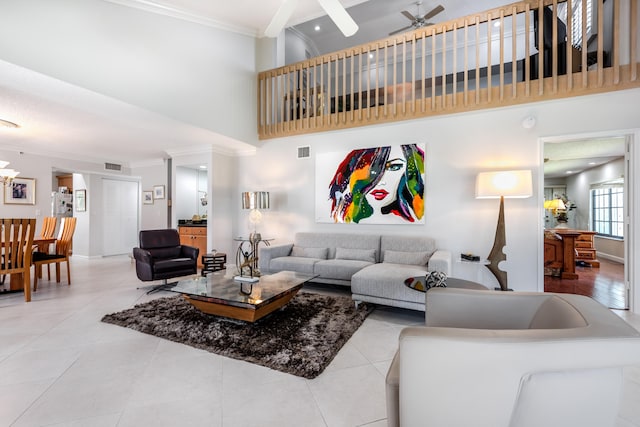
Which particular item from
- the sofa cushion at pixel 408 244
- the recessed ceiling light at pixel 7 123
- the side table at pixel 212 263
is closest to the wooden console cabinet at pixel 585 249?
the sofa cushion at pixel 408 244

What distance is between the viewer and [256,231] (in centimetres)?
556

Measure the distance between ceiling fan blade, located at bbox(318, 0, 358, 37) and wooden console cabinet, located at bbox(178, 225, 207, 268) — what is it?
4472 millimetres

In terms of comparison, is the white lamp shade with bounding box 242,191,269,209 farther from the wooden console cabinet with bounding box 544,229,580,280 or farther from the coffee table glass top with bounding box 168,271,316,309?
the wooden console cabinet with bounding box 544,229,580,280

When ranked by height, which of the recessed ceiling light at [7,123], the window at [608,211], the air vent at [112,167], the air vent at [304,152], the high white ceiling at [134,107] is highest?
the high white ceiling at [134,107]

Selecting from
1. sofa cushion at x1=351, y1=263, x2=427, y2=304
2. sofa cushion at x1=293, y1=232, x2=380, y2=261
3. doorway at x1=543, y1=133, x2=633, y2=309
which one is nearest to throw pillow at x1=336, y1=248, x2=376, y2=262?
sofa cushion at x1=293, y1=232, x2=380, y2=261

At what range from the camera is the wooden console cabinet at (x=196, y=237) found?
227 inches

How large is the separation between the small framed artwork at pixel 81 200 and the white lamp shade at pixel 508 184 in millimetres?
8637

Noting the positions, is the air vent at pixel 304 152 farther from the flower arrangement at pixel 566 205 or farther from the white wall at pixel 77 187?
the flower arrangement at pixel 566 205

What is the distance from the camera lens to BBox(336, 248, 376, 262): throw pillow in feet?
13.6

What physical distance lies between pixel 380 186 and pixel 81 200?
746cm

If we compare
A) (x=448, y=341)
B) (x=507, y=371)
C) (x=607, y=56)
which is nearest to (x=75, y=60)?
(x=448, y=341)

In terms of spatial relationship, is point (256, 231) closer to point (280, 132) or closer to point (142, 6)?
point (280, 132)

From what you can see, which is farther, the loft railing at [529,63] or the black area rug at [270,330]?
the loft railing at [529,63]

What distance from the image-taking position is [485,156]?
3.87m
